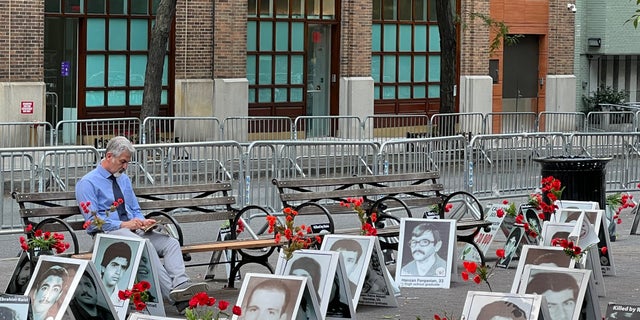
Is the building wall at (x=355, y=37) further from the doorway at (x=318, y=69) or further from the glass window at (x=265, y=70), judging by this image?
the glass window at (x=265, y=70)

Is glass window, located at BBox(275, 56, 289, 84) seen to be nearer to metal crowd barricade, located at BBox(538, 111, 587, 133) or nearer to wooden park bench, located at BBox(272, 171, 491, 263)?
metal crowd barricade, located at BBox(538, 111, 587, 133)

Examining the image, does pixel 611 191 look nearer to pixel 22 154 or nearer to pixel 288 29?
pixel 22 154

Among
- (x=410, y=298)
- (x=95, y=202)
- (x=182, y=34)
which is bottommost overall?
(x=410, y=298)

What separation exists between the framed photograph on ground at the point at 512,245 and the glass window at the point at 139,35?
1709cm

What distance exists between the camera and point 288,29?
33.0 m

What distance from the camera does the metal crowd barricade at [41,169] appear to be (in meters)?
16.1

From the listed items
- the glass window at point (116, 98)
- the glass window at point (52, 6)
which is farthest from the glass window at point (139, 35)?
the glass window at point (52, 6)

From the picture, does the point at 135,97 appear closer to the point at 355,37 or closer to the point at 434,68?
the point at 355,37

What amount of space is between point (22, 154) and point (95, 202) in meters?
4.75

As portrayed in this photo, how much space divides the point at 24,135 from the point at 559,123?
14480mm

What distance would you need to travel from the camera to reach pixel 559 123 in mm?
35281

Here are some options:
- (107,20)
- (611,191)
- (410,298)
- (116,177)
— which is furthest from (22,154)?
(107,20)

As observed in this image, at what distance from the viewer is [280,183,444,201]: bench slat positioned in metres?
13.6

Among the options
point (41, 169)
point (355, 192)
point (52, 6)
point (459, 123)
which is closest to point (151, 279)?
point (355, 192)
